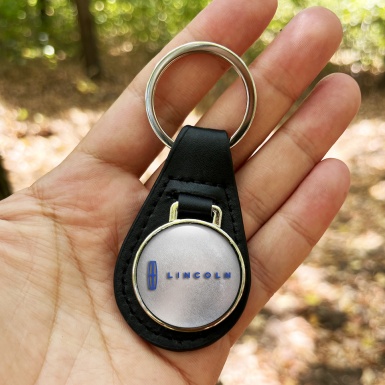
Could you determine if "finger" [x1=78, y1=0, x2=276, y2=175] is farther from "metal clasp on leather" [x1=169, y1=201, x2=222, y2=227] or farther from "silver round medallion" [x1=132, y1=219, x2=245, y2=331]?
"silver round medallion" [x1=132, y1=219, x2=245, y2=331]

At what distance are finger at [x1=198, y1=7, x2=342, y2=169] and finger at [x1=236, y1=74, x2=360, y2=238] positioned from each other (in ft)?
0.24

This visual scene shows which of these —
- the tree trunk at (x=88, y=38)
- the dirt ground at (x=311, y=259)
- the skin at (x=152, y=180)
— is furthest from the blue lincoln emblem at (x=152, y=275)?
the tree trunk at (x=88, y=38)

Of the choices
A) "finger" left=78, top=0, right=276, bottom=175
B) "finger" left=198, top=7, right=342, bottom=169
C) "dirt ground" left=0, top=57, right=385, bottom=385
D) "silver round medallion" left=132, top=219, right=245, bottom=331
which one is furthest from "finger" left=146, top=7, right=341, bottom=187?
"dirt ground" left=0, top=57, right=385, bottom=385

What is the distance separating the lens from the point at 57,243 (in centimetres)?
177

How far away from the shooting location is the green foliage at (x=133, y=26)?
5.69m

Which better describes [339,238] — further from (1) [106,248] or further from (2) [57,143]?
(2) [57,143]

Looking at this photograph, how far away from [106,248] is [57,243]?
0.62ft

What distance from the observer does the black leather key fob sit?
1706mm

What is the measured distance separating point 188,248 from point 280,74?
86cm

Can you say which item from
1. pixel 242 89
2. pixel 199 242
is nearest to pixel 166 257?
pixel 199 242

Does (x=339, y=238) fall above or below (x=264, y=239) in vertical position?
below

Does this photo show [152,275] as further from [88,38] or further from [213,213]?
[88,38]

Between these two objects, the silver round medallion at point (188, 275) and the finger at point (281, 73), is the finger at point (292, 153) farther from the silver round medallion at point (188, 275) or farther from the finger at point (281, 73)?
the silver round medallion at point (188, 275)

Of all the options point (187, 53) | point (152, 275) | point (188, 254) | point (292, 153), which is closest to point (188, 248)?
point (188, 254)
